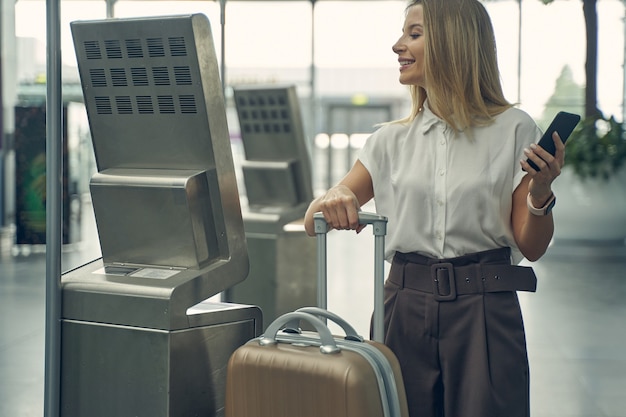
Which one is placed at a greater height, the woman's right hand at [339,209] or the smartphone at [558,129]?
the smartphone at [558,129]

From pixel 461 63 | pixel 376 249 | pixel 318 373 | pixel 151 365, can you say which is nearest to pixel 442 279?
pixel 376 249

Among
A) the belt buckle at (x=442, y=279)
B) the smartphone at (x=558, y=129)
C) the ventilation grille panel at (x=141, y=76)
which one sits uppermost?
the ventilation grille panel at (x=141, y=76)

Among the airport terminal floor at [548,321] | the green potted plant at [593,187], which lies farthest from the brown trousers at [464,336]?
the green potted plant at [593,187]

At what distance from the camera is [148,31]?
2199 mm

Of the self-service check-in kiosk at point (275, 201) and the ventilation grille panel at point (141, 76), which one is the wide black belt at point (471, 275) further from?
the self-service check-in kiosk at point (275, 201)

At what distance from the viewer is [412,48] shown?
208 cm

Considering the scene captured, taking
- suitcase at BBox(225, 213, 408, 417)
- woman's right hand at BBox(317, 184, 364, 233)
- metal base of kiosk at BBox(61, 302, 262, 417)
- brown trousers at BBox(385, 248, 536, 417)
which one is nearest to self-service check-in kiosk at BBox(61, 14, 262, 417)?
metal base of kiosk at BBox(61, 302, 262, 417)

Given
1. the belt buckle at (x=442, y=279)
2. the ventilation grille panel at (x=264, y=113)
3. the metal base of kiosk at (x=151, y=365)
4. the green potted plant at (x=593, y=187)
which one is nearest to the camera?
the belt buckle at (x=442, y=279)

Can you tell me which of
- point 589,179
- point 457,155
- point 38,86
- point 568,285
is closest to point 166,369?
point 457,155

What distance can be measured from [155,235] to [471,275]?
0.85 metres

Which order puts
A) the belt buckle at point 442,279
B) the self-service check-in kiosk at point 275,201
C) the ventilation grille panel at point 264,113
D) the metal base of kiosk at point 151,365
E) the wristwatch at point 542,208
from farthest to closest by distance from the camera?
the ventilation grille panel at point 264,113
the self-service check-in kiosk at point 275,201
the metal base of kiosk at point 151,365
the belt buckle at point 442,279
the wristwatch at point 542,208

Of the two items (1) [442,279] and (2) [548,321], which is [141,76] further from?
(2) [548,321]

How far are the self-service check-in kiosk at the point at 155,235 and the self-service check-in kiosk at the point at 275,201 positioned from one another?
7.19 feet

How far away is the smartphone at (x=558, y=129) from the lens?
1.84 m
